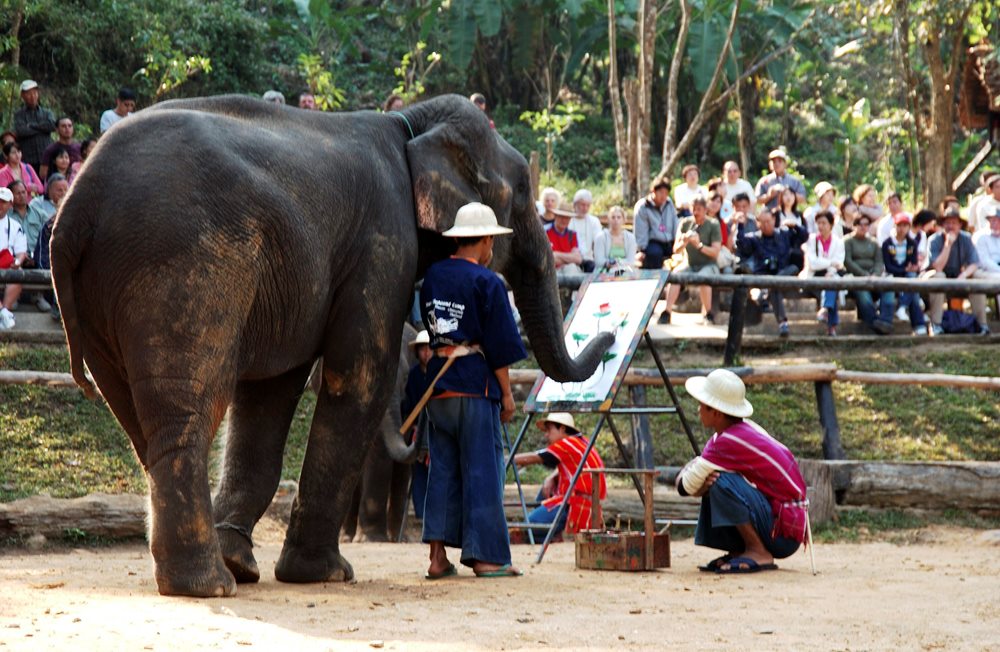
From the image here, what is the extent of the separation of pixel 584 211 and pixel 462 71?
14006 mm

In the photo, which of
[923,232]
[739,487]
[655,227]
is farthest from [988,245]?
[739,487]

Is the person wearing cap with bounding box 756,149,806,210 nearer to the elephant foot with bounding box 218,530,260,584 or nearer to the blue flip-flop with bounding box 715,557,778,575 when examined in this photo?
the blue flip-flop with bounding box 715,557,778,575

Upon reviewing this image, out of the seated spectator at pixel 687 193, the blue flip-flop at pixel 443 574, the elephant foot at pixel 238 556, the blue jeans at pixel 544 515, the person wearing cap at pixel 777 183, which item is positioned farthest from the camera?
the seated spectator at pixel 687 193

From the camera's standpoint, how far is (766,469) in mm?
8039

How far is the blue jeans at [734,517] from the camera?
7.94m

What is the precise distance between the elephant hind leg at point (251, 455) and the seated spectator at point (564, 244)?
7474mm

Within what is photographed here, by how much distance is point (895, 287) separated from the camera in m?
14.2

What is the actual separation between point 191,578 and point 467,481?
64.6 inches

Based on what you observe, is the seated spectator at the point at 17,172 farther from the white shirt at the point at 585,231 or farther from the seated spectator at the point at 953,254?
the seated spectator at the point at 953,254

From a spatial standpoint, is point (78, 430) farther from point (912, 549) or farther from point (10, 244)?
point (912, 549)

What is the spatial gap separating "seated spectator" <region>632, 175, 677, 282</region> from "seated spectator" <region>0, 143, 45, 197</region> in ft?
19.0

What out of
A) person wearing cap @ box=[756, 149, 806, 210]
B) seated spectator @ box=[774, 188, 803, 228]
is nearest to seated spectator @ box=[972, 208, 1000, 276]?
seated spectator @ box=[774, 188, 803, 228]

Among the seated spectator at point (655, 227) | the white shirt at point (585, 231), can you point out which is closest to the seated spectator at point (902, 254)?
the seated spectator at point (655, 227)

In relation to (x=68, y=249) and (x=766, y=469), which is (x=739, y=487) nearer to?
(x=766, y=469)
